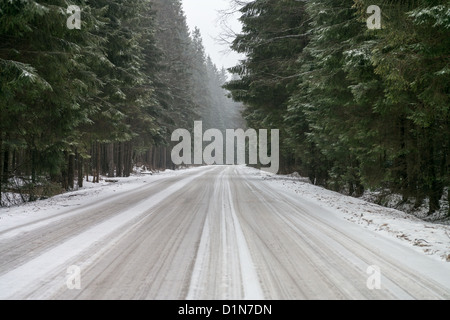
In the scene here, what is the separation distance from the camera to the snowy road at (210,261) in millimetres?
3322

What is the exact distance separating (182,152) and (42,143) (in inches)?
1741

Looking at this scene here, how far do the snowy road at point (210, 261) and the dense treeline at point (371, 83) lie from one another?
3623mm

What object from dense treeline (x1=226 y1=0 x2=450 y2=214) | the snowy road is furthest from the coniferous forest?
the snowy road

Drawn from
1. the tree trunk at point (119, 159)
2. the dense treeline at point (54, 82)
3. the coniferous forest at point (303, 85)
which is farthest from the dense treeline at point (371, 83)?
the tree trunk at point (119, 159)

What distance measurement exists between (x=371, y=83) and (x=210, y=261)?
22.1ft

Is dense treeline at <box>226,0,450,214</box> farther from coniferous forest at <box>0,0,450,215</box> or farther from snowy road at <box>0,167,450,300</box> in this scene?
snowy road at <box>0,167,450,300</box>

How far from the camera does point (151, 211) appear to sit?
8500 mm

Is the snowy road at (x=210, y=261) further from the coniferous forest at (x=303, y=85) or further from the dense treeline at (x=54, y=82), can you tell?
the dense treeline at (x=54, y=82)

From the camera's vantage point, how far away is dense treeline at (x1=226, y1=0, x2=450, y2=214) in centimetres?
630

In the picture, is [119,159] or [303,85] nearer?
[303,85]

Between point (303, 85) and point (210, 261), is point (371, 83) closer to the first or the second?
point (303, 85)

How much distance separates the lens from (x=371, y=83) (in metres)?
8.26

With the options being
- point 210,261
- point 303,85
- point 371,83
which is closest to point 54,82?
point 210,261
